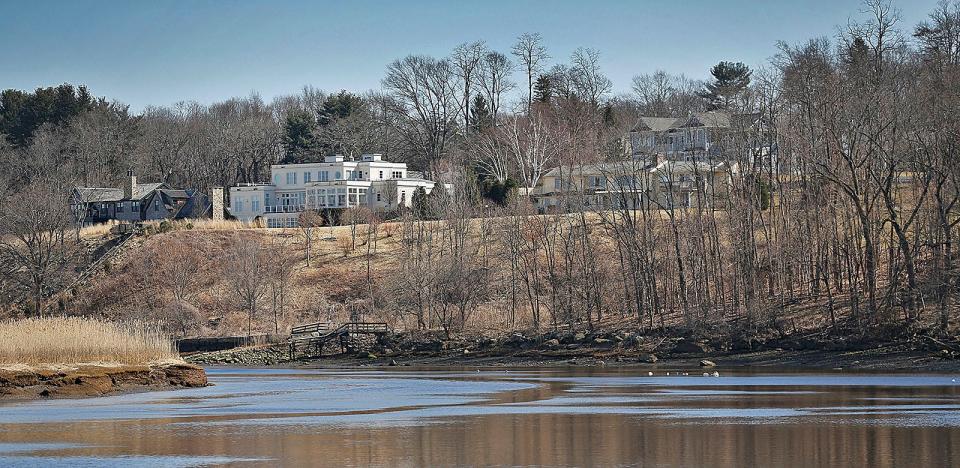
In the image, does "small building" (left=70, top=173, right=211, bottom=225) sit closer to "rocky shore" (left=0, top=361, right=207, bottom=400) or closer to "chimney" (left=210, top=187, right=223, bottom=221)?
"chimney" (left=210, top=187, right=223, bottom=221)

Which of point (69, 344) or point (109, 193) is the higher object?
point (109, 193)

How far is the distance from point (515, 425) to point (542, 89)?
373ft

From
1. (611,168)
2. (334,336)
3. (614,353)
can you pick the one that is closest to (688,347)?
(614,353)

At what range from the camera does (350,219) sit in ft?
385

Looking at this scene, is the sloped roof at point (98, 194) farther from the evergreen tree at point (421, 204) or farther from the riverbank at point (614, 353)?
the riverbank at point (614, 353)

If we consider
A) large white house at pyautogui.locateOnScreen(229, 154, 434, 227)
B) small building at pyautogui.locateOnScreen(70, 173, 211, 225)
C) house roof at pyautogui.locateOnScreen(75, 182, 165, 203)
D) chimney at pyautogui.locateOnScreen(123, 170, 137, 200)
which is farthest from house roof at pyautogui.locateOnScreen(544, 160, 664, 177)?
chimney at pyautogui.locateOnScreen(123, 170, 137, 200)

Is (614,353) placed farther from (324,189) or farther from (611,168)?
(324,189)

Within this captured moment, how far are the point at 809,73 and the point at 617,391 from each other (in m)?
30.3

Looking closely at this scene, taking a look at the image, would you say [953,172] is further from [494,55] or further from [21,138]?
[21,138]

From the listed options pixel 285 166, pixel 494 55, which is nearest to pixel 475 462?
pixel 285 166

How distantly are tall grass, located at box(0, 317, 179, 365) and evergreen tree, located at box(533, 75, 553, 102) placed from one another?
3881 inches

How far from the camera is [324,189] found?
128m

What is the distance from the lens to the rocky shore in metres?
42.6

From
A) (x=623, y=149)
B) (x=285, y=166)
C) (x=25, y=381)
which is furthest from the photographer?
(x=285, y=166)
